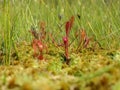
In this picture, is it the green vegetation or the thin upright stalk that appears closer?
the green vegetation

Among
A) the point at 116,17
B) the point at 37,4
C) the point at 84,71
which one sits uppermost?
the point at 37,4

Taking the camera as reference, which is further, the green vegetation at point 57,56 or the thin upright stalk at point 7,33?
the thin upright stalk at point 7,33

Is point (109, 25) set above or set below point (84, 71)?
above

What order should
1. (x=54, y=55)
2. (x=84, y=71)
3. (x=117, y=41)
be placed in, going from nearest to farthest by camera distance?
1. (x=84, y=71)
2. (x=54, y=55)
3. (x=117, y=41)

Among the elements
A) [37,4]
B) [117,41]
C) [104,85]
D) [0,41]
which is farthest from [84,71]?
[37,4]

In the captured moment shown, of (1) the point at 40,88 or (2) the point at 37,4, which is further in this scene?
(2) the point at 37,4

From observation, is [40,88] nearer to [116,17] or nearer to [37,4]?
[116,17]

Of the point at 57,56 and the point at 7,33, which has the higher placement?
the point at 7,33

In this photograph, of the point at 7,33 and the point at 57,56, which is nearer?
the point at 7,33
